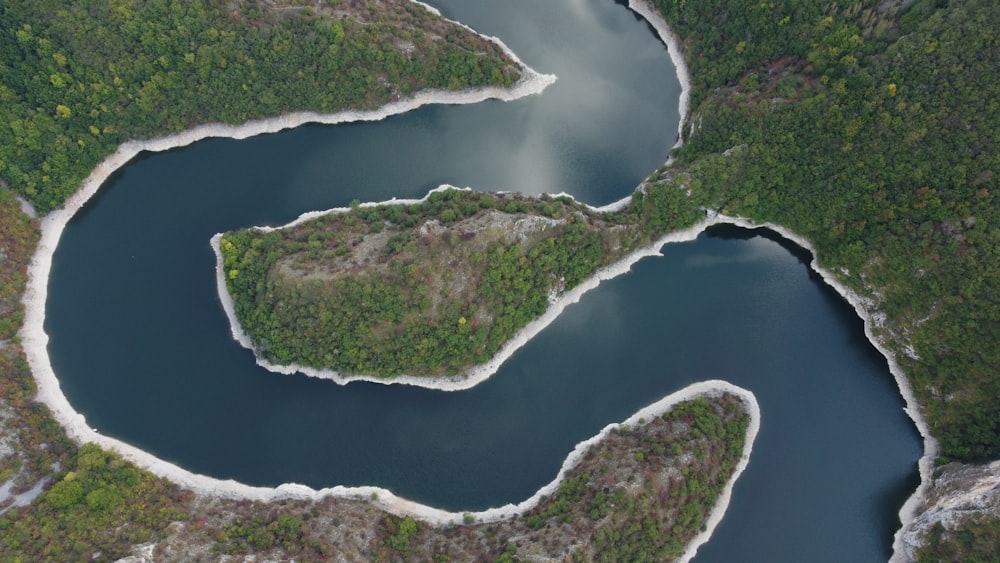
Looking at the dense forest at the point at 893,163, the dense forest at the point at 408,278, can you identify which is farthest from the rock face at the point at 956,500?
the dense forest at the point at 408,278

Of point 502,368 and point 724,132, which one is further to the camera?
point 724,132

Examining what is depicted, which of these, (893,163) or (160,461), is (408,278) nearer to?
(160,461)

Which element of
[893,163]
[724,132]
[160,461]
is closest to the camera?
[160,461]

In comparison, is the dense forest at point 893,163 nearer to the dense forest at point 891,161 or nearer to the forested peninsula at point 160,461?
the dense forest at point 891,161

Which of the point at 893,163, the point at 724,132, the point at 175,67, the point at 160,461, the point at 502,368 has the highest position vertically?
the point at 893,163

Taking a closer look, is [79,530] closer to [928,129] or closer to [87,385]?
[87,385]

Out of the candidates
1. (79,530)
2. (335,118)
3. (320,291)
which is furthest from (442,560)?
(335,118)

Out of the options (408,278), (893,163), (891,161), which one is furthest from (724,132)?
(408,278)
